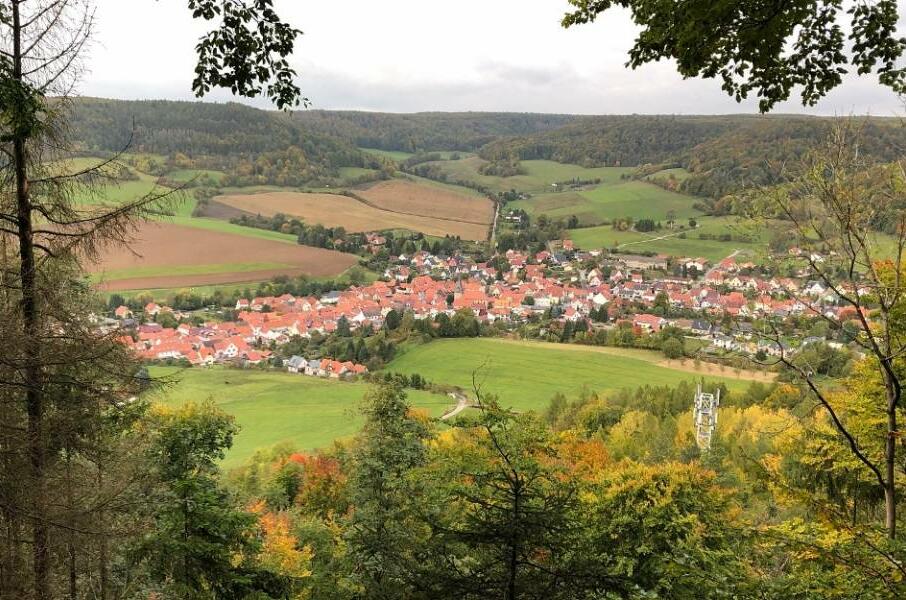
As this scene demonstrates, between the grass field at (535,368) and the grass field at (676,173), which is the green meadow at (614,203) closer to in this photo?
the grass field at (676,173)

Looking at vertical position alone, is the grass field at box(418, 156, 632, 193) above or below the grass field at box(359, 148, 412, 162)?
below

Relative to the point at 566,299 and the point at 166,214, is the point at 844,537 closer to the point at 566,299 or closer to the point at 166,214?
the point at 166,214

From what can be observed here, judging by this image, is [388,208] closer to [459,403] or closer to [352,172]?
[352,172]

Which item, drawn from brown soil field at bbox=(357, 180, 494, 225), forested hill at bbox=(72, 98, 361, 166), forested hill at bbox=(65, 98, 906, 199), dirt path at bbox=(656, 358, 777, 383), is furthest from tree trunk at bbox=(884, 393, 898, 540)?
forested hill at bbox=(72, 98, 361, 166)

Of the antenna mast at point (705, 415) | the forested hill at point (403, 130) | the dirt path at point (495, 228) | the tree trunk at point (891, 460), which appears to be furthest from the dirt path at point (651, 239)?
the tree trunk at point (891, 460)

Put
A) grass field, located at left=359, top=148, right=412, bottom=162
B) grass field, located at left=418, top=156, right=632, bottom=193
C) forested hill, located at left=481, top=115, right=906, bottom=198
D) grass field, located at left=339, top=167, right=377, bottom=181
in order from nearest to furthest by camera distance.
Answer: forested hill, located at left=481, top=115, right=906, bottom=198 → grass field, located at left=339, top=167, right=377, bottom=181 → grass field, located at left=418, top=156, right=632, bottom=193 → grass field, located at left=359, top=148, right=412, bottom=162

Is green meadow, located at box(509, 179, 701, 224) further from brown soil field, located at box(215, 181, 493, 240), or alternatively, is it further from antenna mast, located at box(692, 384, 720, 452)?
antenna mast, located at box(692, 384, 720, 452)
